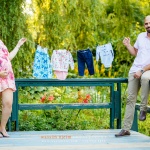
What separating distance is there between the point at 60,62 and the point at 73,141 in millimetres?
1358

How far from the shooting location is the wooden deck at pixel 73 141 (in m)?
4.70

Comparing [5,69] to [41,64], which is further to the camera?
[41,64]

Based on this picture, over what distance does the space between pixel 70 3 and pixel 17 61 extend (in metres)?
1.30

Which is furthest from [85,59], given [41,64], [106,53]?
[41,64]

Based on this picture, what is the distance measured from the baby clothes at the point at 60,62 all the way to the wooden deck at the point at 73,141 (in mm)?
742

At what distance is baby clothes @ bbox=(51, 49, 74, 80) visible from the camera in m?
6.04

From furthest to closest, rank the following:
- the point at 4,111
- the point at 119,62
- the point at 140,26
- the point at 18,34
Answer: the point at 140,26, the point at 119,62, the point at 18,34, the point at 4,111

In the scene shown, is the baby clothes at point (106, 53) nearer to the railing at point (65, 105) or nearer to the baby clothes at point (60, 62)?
the railing at point (65, 105)

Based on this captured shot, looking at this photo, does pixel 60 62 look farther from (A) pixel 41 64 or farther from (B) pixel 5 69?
(B) pixel 5 69

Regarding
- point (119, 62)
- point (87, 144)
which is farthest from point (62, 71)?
point (119, 62)

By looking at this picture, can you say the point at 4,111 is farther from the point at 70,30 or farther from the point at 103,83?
the point at 70,30

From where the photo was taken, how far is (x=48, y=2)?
718cm

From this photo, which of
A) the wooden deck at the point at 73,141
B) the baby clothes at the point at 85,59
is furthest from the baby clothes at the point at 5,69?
the baby clothes at the point at 85,59

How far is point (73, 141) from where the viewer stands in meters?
5.08
